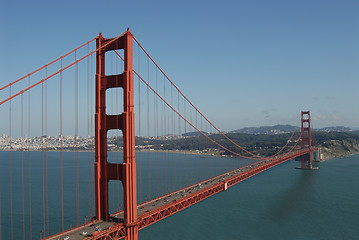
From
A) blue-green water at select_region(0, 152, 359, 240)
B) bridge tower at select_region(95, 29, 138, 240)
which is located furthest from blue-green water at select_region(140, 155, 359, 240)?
bridge tower at select_region(95, 29, 138, 240)

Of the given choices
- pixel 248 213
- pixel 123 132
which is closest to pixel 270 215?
pixel 248 213

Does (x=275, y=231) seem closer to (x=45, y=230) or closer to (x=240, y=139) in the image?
(x=45, y=230)

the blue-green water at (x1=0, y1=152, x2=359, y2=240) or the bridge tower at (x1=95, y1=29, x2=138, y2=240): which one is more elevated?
the bridge tower at (x1=95, y1=29, x2=138, y2=240)

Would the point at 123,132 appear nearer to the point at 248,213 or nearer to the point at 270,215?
the point at 248,213

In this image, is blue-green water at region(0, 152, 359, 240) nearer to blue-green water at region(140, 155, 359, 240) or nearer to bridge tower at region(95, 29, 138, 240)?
blue-green water at region(140, 155, 359, 240)

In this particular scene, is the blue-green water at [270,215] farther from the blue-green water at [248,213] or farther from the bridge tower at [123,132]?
the bridge tower at [123,132]

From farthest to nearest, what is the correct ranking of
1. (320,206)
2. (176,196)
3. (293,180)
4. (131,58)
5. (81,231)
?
(293,180), (320,206), (176,196), (131,58), (81,231)

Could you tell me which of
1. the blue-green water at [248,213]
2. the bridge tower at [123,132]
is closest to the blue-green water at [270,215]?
the blue-green water at [248,213]

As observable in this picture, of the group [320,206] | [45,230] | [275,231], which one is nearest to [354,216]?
[320,206]

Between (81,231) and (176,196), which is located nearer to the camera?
(81,231)
